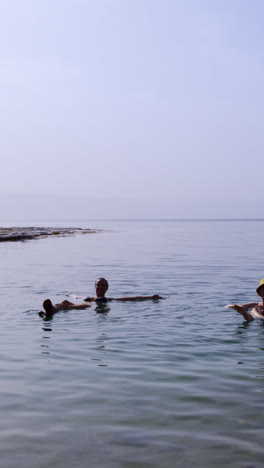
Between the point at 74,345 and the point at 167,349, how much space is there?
6.46ft

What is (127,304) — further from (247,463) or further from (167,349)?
(247,463)

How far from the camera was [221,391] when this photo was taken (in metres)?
7.59

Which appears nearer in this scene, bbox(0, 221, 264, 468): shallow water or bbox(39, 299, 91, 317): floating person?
bbox(0, 221, 264, 468): shallow water

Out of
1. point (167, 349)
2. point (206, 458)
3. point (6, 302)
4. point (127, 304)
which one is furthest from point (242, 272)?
point (206, 458)

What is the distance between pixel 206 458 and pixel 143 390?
224 centimetres

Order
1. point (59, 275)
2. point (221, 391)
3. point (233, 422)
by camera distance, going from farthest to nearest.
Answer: point (59, 275) < point (221, 391) < point (233, 422)

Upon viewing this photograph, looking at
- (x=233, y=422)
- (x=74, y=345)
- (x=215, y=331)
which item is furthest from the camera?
(x=215, y=331)

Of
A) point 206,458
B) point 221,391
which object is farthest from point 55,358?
point 206,458

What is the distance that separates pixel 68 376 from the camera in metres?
8.41

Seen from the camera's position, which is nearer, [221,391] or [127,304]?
[221,391]

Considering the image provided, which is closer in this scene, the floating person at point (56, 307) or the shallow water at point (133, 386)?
the shallow water at point (133, 386)

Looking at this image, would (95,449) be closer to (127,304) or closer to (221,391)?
(221,391)

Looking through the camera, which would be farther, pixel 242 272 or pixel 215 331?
pixel 242 272

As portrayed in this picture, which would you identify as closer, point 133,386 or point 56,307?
point 133,386
